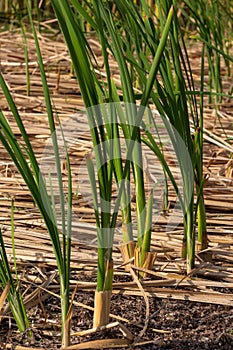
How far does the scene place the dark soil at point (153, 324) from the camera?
941 millimetres

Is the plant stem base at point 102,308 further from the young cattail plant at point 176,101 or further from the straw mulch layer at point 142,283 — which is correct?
the young cattail plant at point 176,101

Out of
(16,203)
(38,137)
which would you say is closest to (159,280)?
(16,203)

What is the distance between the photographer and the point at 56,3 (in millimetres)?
806

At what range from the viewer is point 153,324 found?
1.00 m

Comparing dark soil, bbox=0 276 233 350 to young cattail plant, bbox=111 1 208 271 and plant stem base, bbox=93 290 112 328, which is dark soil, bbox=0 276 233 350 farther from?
young cattail plant, bbox=111 1 208 271

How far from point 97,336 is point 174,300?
18 centimetres

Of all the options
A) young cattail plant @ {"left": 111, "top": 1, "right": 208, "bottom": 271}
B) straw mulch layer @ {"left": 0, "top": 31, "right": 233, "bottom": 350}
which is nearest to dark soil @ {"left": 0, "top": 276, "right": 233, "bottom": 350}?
straw mulch layer @ {"left": 0, "top": 31, "right": 233, "bottom": 350}

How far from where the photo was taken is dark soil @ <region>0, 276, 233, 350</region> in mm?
941

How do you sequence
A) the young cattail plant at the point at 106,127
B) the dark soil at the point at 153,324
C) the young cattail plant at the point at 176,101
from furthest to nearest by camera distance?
the young cattail plant at the point at 176,101
the dark soil at the point at 153,324
the young cattail plant at the point at 106,127

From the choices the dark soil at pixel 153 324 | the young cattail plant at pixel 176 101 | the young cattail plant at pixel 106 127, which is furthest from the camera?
the young cattail plant at pixel 176 101

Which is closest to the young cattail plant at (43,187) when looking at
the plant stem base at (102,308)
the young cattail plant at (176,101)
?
the plant stem base at (102,308)

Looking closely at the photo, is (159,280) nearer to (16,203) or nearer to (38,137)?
(16,203)

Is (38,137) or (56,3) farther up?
(38,137)

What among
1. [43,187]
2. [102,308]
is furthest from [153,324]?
[43,187]
